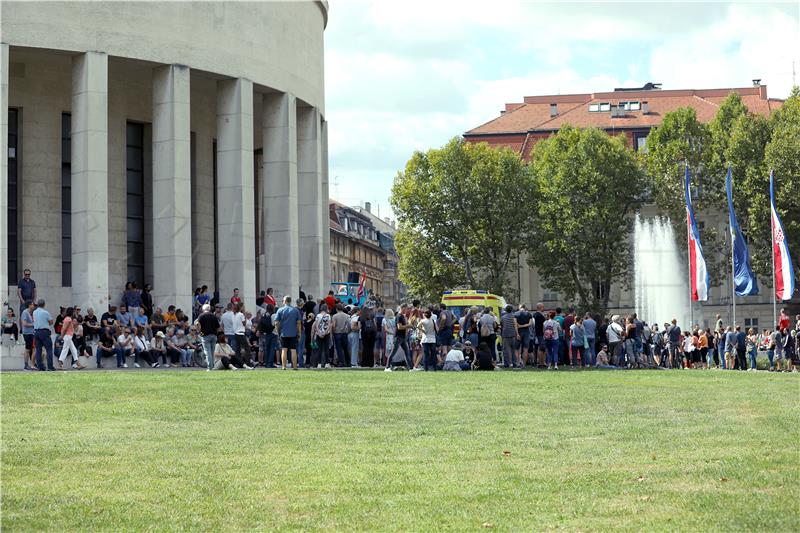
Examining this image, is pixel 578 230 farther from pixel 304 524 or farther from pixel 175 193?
pixel 304 524

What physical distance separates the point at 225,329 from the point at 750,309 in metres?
70.7

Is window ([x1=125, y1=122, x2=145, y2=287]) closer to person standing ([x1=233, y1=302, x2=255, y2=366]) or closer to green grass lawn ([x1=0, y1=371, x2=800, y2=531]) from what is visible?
person standing ([x1=233, y1=302, x2=255, y2=366])

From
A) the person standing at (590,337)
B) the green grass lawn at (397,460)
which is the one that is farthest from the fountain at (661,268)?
the green grass lawn at (397,460)

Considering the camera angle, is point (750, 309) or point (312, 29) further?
point (750, 309)

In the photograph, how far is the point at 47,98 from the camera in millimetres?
42500

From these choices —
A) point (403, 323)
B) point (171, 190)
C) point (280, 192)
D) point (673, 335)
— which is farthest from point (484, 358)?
point (673, 335)

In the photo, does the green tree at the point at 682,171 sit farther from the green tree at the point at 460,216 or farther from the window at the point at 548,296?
the window at the point at 548,296

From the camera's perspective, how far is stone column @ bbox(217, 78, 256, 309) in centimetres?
4378

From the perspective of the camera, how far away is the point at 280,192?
46.9 m

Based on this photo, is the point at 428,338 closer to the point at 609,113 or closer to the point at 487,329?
the point at 487,329

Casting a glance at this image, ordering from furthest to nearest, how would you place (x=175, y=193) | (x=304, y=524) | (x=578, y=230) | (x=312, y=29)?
(x=578, y=230), (x=312, y=29), (x=175, y=193), (x=304, y=524)

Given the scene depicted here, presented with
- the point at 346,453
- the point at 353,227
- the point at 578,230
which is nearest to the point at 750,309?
the point at 578,230

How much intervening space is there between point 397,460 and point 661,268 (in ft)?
248

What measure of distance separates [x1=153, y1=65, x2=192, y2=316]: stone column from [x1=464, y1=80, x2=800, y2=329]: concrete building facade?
182 feet
